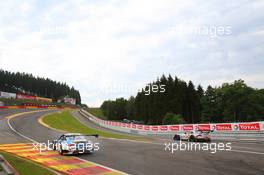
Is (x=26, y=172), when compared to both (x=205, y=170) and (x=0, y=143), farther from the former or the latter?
(x=0, y=143)

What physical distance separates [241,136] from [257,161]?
718 inches

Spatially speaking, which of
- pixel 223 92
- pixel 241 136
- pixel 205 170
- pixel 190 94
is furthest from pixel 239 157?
pixel 223 92

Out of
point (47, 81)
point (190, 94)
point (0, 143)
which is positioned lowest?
point (0, 143)

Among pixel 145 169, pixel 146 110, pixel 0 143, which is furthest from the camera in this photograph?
pixel 146 110

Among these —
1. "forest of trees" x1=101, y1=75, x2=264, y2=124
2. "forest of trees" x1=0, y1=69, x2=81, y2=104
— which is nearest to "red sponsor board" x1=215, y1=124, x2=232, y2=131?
"forest of trees" x1=101, y1=75, x2=264, y2=124

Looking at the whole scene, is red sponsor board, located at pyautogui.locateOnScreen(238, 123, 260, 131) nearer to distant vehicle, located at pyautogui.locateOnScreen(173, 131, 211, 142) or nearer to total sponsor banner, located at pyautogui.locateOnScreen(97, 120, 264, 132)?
total sponsor banner, located at pyautogui.locateOnScreen(97, 120, 264, 132)

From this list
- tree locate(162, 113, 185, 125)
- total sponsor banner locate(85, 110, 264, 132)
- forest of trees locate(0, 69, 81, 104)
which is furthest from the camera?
forest of trees locate(0, 69, 81, 104)

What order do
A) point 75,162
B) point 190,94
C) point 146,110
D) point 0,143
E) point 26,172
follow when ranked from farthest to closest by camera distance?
point 146,110 < point 190,94 < point 0,143 < point 75,162 < point 26,172

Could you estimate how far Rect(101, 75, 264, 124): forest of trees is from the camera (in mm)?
80812

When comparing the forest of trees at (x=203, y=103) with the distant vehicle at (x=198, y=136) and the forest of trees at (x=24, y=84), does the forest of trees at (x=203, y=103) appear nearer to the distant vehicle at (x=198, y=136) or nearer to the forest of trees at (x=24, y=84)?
the distant vehicle at (x=198, y=136)

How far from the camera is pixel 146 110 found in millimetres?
90812

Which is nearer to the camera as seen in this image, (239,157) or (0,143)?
(239,157)

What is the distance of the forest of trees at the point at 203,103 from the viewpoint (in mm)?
80812

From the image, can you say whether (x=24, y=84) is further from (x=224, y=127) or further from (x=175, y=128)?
(x=224, y=127)
